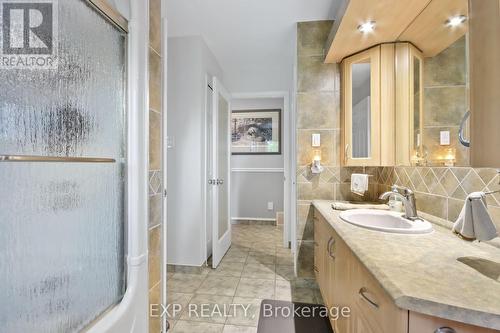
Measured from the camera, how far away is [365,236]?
1.00 m

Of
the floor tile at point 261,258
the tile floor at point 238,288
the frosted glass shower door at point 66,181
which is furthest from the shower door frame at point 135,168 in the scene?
the floor tile at point 261,258

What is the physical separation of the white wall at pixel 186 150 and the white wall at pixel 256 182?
190 cm

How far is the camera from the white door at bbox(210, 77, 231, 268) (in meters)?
2.48

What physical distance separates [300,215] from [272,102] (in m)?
2.63

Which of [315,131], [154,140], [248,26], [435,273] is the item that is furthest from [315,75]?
[435,273]

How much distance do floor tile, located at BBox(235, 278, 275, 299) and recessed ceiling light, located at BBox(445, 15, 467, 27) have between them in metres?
2.16

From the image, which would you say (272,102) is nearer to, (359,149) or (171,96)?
(171,96)

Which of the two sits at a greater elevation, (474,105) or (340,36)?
(340,36)

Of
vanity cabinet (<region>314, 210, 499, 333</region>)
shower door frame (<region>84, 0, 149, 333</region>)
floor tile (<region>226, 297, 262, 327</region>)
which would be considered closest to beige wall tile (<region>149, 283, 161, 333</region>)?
shower door frame (<region>84, 0, 149, 333</region>)

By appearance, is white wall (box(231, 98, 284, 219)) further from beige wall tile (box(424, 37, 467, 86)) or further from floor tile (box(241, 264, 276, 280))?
beige wall tile (box(424, 37, 467, 86))

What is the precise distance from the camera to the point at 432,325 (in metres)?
0.56

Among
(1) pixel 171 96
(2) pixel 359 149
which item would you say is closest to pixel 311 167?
(2) pixel 359 149

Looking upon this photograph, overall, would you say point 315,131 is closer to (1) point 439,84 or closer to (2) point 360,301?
(1) point 439,84

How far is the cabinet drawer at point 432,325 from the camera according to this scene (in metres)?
0.53
